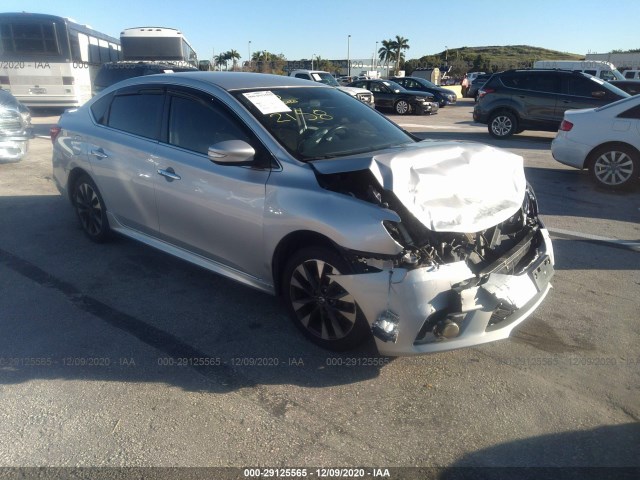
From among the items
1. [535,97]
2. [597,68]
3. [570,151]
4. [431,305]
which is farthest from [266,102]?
[597,68]

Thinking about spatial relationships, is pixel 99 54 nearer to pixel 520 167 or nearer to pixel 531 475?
pixel 520 167

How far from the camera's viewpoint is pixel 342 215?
3.12 m

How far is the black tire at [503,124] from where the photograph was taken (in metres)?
13.5

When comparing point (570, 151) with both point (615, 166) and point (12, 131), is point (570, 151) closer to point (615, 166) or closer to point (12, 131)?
point (615, 166)

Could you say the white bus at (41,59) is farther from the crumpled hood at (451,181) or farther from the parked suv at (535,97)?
the crumpled hood at (451,181)

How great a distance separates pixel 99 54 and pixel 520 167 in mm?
21455

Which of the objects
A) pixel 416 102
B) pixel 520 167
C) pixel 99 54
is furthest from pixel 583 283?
pixel 99 54

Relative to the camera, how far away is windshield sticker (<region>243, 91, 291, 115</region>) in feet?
12.8

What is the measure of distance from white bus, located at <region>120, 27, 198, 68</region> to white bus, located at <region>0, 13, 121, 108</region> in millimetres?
1679

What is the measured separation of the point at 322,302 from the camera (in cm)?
336

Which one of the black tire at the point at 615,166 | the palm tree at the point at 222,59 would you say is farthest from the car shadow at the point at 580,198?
the palm tree at the point at 222,59

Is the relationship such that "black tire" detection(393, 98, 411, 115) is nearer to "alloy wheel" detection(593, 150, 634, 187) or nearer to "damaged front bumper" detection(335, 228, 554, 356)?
"alloy wheel" detection(593, 150, 634, 187)

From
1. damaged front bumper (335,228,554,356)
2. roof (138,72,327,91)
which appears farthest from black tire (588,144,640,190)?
damaged front bumper (335,228,554,356)

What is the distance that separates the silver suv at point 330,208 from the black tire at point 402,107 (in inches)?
680
